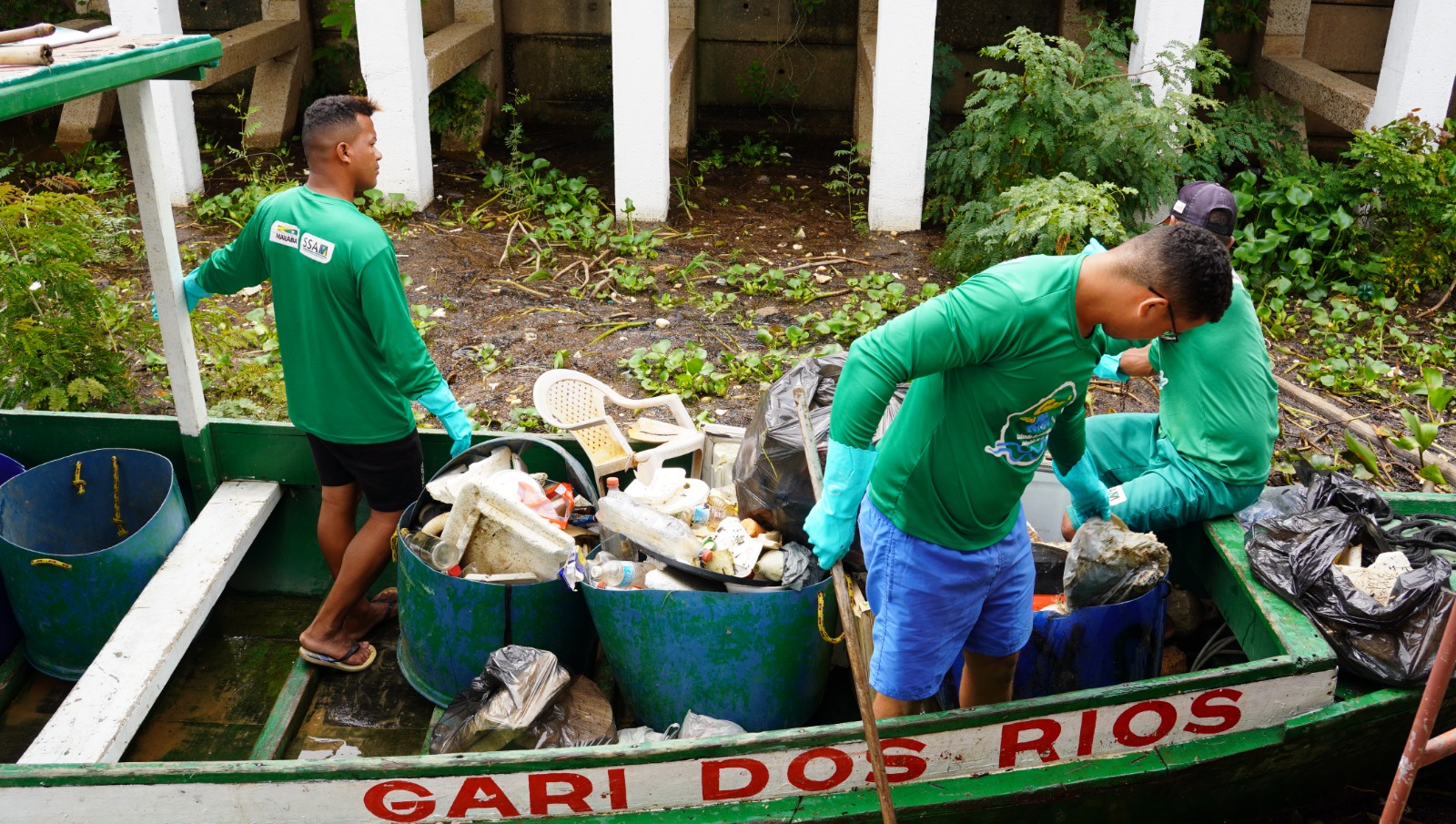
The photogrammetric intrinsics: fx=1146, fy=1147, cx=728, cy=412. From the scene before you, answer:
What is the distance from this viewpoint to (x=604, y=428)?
450cm

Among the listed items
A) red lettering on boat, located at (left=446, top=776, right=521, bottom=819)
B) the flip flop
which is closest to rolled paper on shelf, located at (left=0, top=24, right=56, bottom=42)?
the flip flop

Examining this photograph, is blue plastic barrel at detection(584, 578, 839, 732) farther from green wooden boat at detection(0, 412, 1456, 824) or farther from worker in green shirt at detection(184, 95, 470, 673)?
worker in green shirt at detection(184, 95, 470, 673)

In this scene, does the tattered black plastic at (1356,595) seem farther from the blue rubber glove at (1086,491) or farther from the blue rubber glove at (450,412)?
the blue rubber glove at (450,412)

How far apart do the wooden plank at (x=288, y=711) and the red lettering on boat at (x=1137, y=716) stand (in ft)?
8.53

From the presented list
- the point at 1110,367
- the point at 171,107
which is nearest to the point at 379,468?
the point at 1110,367

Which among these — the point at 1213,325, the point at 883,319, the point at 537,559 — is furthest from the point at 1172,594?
the point at 883,319

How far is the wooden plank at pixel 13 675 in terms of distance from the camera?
13.3 feet

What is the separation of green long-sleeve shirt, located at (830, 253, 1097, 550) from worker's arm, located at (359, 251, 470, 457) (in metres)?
1.53

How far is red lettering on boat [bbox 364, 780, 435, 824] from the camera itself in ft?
9.75

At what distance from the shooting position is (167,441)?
15.0ft

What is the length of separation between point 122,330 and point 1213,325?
5314 mm

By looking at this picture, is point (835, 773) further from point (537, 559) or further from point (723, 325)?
point (723, 325)

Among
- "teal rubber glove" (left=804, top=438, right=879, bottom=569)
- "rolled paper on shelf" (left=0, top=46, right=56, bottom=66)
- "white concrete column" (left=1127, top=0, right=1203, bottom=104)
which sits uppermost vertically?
"rolled paper on shelf" (left=0, top=46, right=56, bottom=66)

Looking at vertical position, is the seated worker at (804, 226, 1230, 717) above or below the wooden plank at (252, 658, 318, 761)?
above
